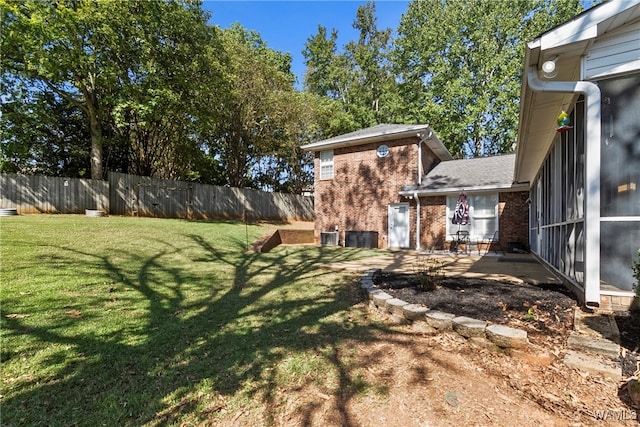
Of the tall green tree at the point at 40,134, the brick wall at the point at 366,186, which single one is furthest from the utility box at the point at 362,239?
the tall green tree at the point at 40,134

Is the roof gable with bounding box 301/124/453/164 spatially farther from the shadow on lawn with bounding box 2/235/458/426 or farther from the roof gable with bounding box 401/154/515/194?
the shadow on lawn with bounding box 2/235/458/426

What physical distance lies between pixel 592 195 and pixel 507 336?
7.13 feet

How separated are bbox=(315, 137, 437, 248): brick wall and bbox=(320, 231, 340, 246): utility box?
371mm

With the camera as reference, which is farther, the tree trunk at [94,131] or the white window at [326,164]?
the white window at [326,164]

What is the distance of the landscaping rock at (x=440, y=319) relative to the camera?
343 cm

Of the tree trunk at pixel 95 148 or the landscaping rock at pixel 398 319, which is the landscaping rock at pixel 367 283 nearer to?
the landscaping rock at pixel 398 319

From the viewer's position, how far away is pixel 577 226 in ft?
14.3

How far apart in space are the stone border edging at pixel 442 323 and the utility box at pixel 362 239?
8.71 m

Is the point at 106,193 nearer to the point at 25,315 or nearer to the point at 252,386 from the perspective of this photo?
the point at 25,315

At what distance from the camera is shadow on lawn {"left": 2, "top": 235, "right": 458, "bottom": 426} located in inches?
93.7

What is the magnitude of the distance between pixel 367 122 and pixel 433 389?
78.9 feet

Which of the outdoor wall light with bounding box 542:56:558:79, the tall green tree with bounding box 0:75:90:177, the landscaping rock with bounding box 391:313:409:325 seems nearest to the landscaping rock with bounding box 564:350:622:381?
the landscaping rock with bounding box 391:313:409:325

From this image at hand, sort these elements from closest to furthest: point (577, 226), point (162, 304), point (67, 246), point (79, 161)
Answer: point (577, 226)
point (162, 304)
point (67, 246)
point (79, 161)

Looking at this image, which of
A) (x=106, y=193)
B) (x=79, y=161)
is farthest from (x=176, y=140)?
A: (x=106, y=193)
